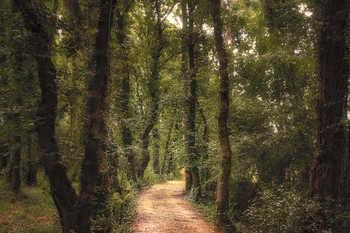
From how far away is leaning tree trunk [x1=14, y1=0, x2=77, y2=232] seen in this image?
4.82m

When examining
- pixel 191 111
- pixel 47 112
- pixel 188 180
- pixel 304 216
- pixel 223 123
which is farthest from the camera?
pixel 188 180

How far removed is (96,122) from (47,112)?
1.21 metres

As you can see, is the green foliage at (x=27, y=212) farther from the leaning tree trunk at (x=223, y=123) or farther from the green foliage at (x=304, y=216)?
the green foliage at (x=304, y=216)

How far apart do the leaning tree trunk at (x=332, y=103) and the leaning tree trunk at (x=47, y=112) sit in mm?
6321

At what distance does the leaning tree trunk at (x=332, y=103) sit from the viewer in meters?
5.85

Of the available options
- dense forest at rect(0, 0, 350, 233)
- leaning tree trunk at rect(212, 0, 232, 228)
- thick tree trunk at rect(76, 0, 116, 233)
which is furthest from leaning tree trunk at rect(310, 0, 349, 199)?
thick tree trunk at rect(76, 0, 116, 233)

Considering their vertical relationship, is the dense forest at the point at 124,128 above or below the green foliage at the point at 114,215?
above

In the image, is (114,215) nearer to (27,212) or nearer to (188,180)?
(27,212)

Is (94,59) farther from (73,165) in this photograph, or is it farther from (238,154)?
(238,154)

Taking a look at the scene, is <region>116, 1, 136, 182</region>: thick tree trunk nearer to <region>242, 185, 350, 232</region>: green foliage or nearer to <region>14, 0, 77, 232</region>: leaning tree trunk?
<region>14, 0, 77, 232</region>: leaning tree trunk

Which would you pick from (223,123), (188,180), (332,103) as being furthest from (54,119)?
(188,180)

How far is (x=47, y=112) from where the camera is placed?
5.02 meters

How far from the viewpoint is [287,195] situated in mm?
6367

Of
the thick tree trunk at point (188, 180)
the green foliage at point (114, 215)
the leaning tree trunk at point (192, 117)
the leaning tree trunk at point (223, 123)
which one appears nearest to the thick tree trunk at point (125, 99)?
the green foliage at point (114, 215)
